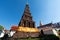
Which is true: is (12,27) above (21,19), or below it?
below

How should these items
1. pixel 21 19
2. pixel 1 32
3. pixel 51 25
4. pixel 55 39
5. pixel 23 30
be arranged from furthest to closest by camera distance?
pixel 51 25 → pixel 21 19 → pixel 1 32 → pixel 23 30 → pixel 55 39

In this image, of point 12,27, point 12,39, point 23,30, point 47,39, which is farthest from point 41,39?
point 12,27

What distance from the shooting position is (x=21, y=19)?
85.6 meters

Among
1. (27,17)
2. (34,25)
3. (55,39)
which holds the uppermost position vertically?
(27,17)

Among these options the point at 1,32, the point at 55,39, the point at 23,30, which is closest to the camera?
the point at 55,39

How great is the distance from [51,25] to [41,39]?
50216 mm

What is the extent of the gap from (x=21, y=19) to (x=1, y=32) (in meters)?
19.8

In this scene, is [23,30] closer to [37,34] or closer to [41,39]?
[37,34]

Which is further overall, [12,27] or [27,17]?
[27,17]

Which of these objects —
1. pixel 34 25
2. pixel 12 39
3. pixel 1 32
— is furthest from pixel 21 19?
pixel 12 39

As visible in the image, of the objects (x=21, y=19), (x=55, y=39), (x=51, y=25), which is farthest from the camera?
(x=51, y=25)

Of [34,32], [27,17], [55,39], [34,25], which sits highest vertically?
[27,17]

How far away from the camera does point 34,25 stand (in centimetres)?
8919

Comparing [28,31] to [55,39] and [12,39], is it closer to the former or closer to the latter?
[12,39]
